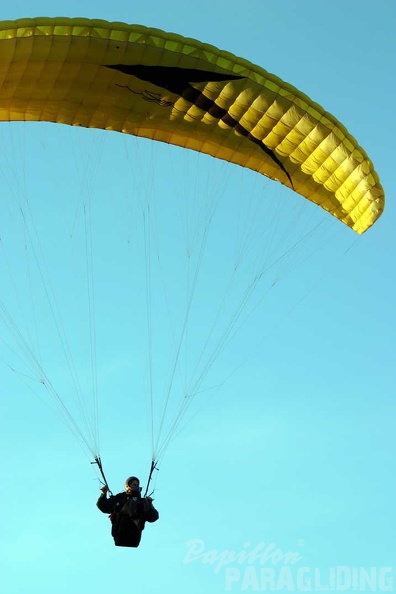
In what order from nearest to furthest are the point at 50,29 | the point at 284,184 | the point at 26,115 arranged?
the point at 50,29, the point at 26,115, the point at 284,184

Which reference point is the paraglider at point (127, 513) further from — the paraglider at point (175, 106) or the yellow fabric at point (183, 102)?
the yellow fabric at point (183, 102)

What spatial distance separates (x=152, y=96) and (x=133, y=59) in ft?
3.22

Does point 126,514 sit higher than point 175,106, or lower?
lower

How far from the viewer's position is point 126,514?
1977cm

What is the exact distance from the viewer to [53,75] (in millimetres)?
20938

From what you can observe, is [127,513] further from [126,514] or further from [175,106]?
[175,106]

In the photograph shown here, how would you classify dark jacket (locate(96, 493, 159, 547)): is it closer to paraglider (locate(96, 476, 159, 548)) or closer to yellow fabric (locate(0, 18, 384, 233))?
paraglider (locate(96, 476, 159, 548))

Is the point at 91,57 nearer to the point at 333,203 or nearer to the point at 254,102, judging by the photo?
the point at 254,102

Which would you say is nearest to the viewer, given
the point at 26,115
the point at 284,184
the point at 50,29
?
the point at 50,29

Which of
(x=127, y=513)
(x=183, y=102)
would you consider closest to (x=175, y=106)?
(x=183, y=102)

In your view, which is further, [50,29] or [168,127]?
[168,127]

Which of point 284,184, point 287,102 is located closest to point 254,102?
point 287,102

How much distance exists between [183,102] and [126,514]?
705cm

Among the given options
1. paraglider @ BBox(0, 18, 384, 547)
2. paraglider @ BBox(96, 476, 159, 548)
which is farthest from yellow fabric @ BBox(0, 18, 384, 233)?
paraglider @ BBox(96, 476, 159, 548)
